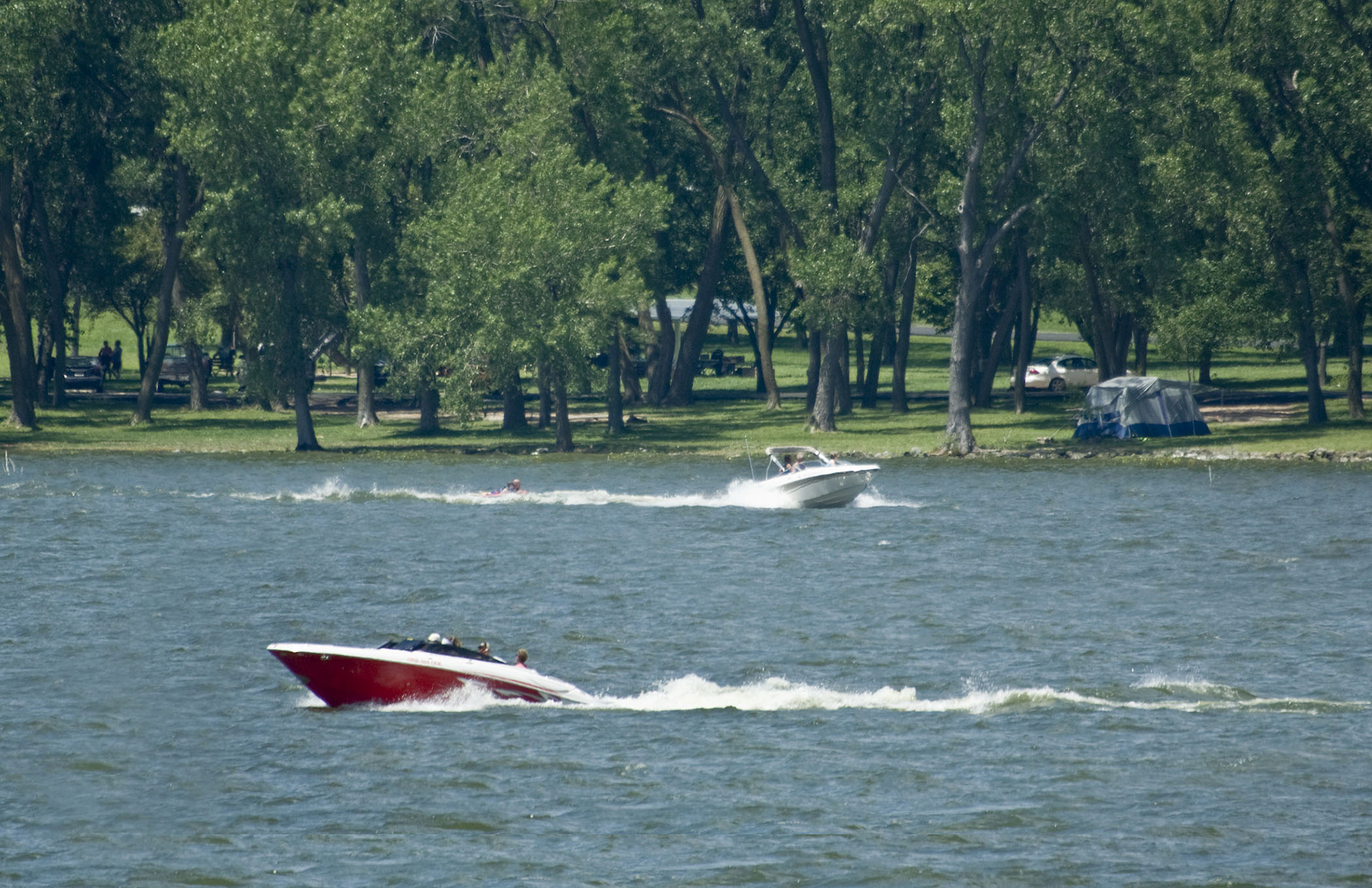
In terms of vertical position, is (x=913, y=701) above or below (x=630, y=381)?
below

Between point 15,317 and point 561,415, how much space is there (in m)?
23.4

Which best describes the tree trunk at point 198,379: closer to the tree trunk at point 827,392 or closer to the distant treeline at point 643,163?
the distant treeline at point 643,163

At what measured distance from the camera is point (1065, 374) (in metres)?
92.2

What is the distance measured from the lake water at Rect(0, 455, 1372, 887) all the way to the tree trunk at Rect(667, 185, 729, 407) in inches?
1417

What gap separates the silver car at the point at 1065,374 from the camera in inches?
3617

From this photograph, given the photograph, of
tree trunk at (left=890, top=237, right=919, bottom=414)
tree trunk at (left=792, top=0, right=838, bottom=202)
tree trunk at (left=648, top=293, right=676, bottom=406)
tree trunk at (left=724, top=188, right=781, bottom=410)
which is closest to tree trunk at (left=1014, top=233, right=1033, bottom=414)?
tree trunk at (left=890, top=237, right=919, bottom=414)

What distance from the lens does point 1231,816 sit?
19.1 metres

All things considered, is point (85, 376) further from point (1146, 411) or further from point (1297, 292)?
point (1297, 292)

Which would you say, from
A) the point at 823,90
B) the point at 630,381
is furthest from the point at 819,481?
the point at 630,381

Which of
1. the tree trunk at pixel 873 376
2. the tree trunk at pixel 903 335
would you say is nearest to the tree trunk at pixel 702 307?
the tree trunk at pixel 873 376

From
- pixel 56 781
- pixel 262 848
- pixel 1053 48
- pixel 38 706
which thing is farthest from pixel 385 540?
pixel 1053 48

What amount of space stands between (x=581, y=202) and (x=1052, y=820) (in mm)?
48830

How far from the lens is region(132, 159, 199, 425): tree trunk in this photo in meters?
74.1

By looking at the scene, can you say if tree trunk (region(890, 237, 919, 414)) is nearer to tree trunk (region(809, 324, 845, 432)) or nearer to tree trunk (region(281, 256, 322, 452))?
tree trunk (region(809, 324, 845, 432))
